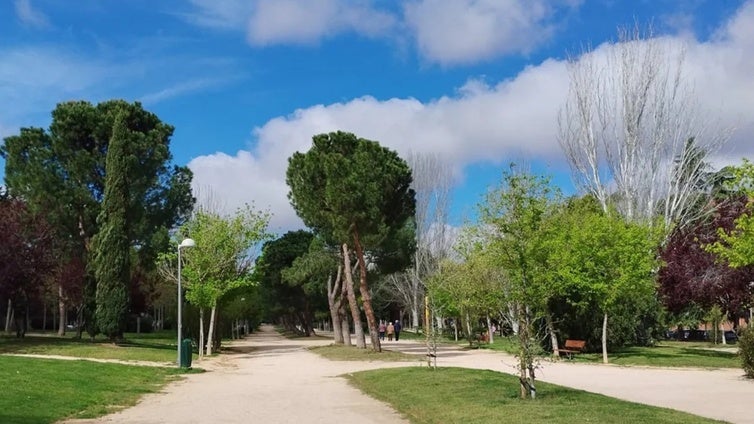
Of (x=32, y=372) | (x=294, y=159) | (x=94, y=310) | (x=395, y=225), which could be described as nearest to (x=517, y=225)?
(x=32, y=372)

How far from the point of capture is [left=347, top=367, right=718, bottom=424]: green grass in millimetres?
10641

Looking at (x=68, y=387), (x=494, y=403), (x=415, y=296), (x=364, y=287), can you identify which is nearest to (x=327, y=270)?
(x=364, y=287)

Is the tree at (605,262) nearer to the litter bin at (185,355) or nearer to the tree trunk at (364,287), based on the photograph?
the tree trunk at (364,287)

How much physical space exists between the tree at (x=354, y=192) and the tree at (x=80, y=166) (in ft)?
32.1

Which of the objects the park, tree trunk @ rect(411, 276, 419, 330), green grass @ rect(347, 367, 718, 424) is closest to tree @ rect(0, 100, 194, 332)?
the park

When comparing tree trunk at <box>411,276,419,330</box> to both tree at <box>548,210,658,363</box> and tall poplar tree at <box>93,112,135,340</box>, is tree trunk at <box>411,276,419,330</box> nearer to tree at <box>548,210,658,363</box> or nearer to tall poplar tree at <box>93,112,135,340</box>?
tall poplar tree at <box>93,112,135,340</box>

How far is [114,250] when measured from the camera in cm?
3356

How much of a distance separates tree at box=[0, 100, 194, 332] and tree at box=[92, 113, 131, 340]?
3264 millimetres

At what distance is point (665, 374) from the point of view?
850 inches

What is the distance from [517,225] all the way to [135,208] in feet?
107

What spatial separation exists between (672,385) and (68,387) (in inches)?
→ 559

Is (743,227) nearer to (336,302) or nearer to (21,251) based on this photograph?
(336,302)

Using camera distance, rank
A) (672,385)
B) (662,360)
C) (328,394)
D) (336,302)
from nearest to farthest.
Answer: (328,394) → (672,385) → (662,360) → (336,302)

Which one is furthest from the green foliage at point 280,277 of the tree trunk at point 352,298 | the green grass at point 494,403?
the green grass at point 494,403
